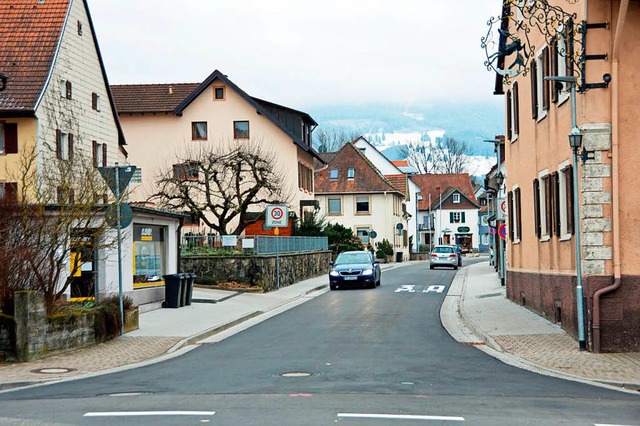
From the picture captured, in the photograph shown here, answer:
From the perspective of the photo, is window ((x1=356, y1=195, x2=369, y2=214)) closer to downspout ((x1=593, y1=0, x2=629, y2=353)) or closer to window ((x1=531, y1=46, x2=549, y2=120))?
window ((x1=531, y1=46, x2=549, y2=120))

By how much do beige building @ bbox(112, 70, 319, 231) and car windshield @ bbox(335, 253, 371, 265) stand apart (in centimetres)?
1780

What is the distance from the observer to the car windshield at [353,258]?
3901cm

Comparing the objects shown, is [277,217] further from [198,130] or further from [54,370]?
A: [198,130]

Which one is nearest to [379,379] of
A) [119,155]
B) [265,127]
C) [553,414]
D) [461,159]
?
[553,414]

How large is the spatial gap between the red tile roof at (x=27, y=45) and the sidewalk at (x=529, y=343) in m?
20.4

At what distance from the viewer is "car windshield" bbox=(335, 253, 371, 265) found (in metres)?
39.0

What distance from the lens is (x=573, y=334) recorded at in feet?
60.1

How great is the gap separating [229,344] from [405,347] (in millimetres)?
3749

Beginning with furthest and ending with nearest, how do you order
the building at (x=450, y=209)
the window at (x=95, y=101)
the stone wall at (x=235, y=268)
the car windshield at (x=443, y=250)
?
1. the building at (x=450, y=209)
2. the car windshield at (x=443, y=250)
3. the window at (x=95, y=101)
4. the stone wall at (x=235, y=268)

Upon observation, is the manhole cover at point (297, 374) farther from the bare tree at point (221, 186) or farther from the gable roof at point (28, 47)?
the gable roof at point (28, 47)

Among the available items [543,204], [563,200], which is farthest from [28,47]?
[563,200]

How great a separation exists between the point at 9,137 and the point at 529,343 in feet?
90.6

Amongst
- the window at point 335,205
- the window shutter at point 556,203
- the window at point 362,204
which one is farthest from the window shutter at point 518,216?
the window at point 335,205

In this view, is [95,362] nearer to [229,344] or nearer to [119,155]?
[229,344]
